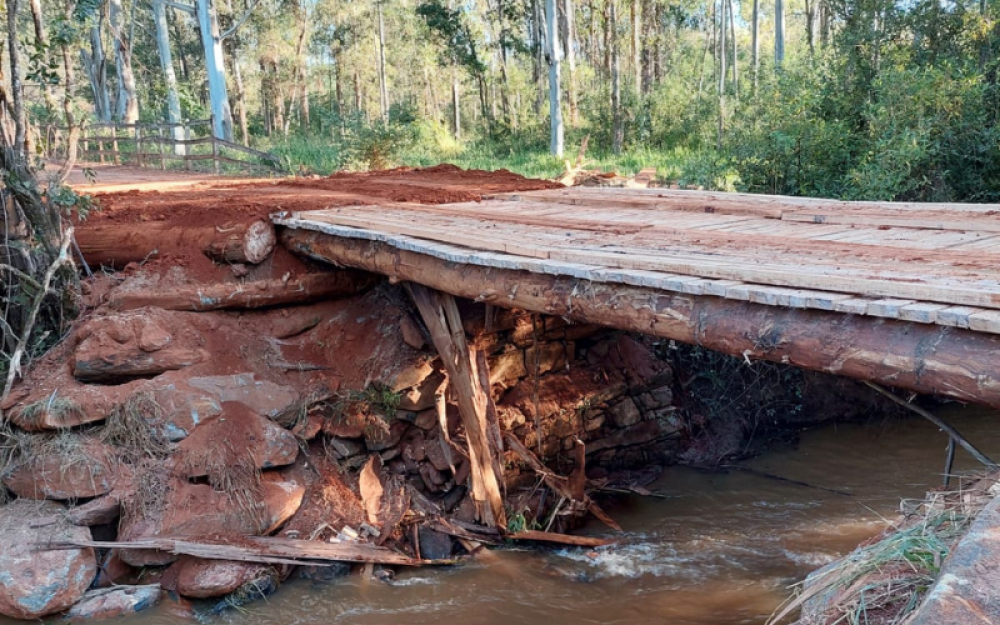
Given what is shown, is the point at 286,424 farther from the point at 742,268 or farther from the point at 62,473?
the point at 742,268

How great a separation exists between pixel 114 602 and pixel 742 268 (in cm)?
414

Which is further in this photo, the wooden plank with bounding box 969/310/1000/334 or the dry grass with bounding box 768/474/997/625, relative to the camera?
the wooden plank with bounding box 969/310/1000/334

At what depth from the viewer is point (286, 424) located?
5891 mm

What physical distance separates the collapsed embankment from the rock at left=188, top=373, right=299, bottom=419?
0.02 metres

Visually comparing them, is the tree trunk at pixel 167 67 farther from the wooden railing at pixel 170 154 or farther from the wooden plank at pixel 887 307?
the wooden plank at pixel 887 307

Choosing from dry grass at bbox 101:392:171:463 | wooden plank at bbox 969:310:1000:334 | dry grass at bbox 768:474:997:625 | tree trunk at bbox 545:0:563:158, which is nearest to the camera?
dry grass at bbox 768:474:997:625

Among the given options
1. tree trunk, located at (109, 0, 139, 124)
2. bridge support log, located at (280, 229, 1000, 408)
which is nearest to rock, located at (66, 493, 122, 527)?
bridge support log, located at (280, 229, 1000, 408)

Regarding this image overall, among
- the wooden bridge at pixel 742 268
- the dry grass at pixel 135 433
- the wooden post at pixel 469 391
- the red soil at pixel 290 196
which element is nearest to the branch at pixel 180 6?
the red soil at pixel 290 196

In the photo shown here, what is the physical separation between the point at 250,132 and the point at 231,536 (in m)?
26.7

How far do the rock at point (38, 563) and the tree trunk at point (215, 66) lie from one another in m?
13.2

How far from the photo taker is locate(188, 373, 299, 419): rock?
578 centimetres

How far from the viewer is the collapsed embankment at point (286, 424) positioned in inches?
199

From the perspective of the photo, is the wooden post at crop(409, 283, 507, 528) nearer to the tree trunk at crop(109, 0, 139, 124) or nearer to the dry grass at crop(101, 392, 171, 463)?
the dry grass at crop(101, 392, 171, 463)

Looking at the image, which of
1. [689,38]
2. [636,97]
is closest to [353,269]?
[636,97]
